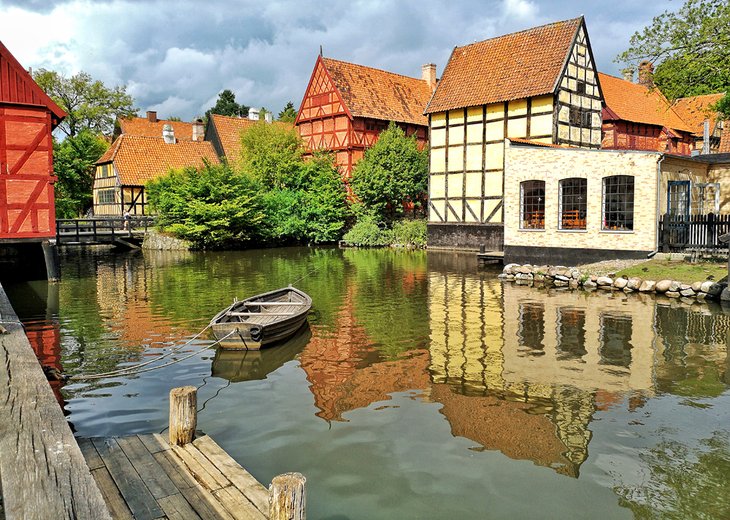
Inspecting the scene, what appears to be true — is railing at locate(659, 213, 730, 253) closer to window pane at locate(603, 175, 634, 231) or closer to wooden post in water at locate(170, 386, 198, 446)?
window pane at locate(603, 175, 634, 231)

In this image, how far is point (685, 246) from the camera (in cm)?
2106

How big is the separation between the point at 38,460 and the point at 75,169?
52.4 m

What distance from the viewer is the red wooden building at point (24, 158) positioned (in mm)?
21203

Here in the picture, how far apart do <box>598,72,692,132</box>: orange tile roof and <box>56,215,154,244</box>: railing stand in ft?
103

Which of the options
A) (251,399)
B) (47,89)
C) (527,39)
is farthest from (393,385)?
(47,89)

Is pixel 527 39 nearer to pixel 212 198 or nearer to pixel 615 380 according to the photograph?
pixel 212 198

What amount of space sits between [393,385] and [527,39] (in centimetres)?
2792

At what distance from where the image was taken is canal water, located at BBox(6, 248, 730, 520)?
6410 mm

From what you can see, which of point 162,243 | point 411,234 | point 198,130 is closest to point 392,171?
point 411,234

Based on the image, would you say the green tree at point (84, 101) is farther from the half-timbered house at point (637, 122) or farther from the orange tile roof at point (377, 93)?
Result: the half-timbered house at point (637, 122)

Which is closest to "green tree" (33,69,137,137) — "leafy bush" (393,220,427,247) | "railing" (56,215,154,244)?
"railing" (56,215,154,244)

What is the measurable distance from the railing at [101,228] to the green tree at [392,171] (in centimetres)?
1501

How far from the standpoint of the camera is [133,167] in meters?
45.8

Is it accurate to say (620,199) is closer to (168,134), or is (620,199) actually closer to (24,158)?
(24,158)
